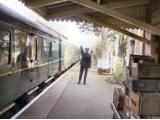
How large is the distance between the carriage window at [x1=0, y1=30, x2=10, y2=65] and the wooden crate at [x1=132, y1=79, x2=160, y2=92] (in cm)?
311

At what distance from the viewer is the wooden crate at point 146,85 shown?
6.10 m

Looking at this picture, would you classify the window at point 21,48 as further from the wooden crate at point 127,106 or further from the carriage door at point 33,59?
the wooden crate at point 127,106

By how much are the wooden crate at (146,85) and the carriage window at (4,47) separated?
3.11m

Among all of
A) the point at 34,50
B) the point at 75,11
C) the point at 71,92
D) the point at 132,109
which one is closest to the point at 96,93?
the point at 71,92

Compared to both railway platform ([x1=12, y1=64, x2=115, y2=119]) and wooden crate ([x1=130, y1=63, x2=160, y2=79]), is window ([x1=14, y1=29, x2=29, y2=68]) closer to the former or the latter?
railway platform ([x1=12, y1=64, x2=115, y2=119])

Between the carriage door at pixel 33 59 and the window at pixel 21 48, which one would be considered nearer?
the window at pixel 21 48

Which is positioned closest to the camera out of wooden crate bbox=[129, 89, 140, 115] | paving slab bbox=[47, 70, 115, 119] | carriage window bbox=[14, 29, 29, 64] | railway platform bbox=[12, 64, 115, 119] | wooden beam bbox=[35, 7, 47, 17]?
wooden crate bbox=[129, 89, 140, 115]

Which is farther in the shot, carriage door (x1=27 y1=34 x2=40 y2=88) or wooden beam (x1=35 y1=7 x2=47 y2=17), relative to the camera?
carriage door (x1=27 y1=34 x2=40 y2=88)

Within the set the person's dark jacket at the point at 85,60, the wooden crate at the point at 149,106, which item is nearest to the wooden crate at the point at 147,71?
the wooden crate at the point at 149,106

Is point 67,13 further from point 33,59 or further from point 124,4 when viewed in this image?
point 33,59

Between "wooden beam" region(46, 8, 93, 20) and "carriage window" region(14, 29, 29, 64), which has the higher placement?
"wooden beam" region(46, 8, 93, 20)

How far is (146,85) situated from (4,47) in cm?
350

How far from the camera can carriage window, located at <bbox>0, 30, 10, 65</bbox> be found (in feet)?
25.5

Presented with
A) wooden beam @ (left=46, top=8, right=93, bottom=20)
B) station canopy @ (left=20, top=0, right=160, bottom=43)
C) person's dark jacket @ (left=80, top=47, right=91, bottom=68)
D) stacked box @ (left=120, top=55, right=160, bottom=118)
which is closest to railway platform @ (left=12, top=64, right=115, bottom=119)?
station canopy @ (left=20, top=0, right=160, bottom=43)
